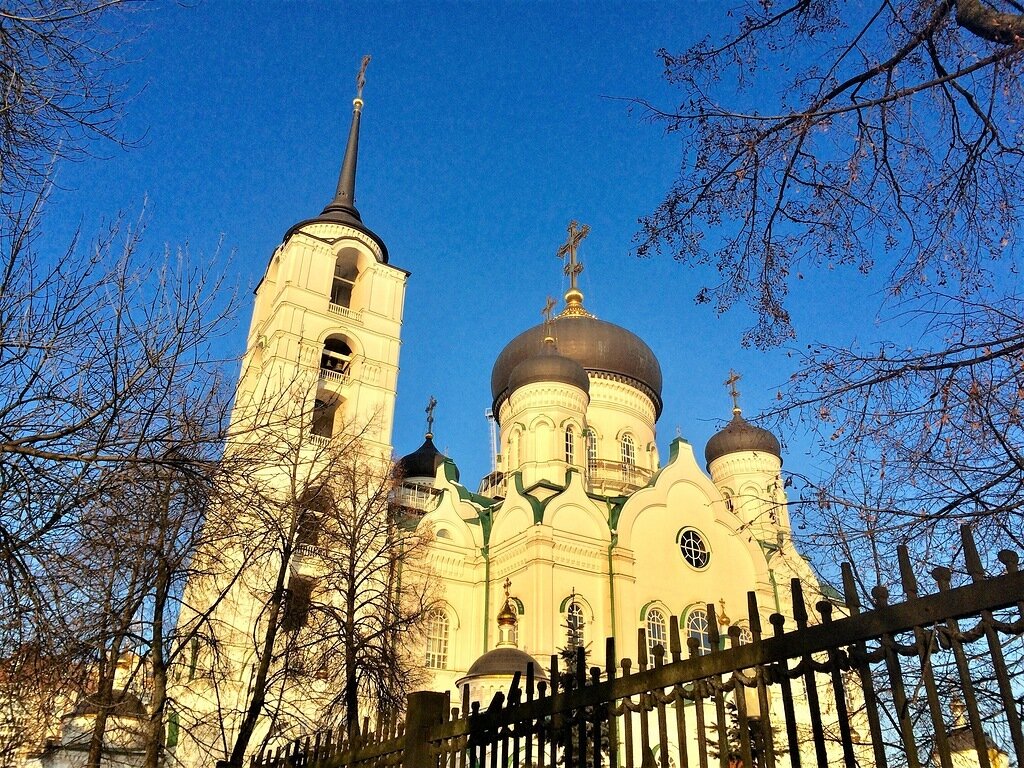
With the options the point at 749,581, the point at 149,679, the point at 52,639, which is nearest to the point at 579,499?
the point at 749,581

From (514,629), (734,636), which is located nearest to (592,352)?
(514,629)

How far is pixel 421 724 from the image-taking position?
448 centimetres

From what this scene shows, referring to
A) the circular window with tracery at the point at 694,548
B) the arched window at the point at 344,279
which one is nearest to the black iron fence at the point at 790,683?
the circular window with tracery at the point at 694,548

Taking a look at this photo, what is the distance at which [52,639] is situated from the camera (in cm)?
591

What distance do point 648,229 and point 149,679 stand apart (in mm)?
12031

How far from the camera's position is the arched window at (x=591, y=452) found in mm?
30709

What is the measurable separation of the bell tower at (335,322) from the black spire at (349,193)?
0.13m

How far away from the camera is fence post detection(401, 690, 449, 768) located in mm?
4398

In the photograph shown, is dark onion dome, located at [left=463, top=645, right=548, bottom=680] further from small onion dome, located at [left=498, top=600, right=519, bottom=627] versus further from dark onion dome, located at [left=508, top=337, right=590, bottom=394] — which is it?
dark onion dome, located at [left=508, top=337, right=590, bottom=394]

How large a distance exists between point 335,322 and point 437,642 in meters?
11.0

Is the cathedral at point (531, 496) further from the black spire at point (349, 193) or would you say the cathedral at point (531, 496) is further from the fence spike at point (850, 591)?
the fence spike at point (850, 591)

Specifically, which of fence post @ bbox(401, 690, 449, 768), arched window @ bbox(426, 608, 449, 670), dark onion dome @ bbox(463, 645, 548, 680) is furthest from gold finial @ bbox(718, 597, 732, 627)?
fence post @ bbox(401, 690, 449, 768)

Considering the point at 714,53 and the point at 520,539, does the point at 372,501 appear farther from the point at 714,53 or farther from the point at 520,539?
the point at 714,53

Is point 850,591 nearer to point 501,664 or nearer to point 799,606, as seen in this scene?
point 799,606
